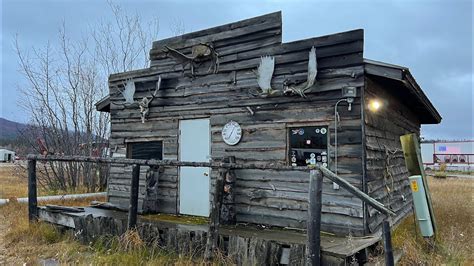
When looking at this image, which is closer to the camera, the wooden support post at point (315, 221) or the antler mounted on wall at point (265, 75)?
the wooden support post at point (315, 221)

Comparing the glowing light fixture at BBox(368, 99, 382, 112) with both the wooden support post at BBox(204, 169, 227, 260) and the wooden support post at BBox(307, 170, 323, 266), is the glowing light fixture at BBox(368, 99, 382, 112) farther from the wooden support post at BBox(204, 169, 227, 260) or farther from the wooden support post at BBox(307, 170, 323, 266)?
the wooden support post at BBox(204, 169, 227, 260)

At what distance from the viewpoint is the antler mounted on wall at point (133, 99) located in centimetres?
902

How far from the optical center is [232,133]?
25.2ft

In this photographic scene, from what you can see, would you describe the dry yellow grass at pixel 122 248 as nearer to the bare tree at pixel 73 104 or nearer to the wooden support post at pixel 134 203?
the wooden support post at pixel 134 203

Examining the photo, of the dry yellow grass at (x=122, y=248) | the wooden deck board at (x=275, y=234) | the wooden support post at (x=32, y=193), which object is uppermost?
the wooden support post at (x=32, y=193)

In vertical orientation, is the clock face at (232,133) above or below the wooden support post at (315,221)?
above

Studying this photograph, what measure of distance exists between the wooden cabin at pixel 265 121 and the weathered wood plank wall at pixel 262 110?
2 centimetres

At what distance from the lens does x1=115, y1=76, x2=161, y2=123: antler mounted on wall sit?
9.02 metres

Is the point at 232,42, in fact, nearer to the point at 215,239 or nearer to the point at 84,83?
the point at 215,239

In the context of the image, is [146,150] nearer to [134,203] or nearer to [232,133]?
[232,133]

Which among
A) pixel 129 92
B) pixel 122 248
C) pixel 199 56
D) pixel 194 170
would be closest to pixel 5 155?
pixel 129 92

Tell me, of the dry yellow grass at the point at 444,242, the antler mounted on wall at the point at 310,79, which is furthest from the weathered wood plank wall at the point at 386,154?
the antler mounted on wall at the point at 310,79

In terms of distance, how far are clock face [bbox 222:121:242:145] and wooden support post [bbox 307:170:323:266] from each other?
125 inches

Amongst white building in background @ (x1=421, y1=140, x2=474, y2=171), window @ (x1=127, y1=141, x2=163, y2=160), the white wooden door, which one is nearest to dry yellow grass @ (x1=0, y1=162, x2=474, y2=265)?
the white wooden door
